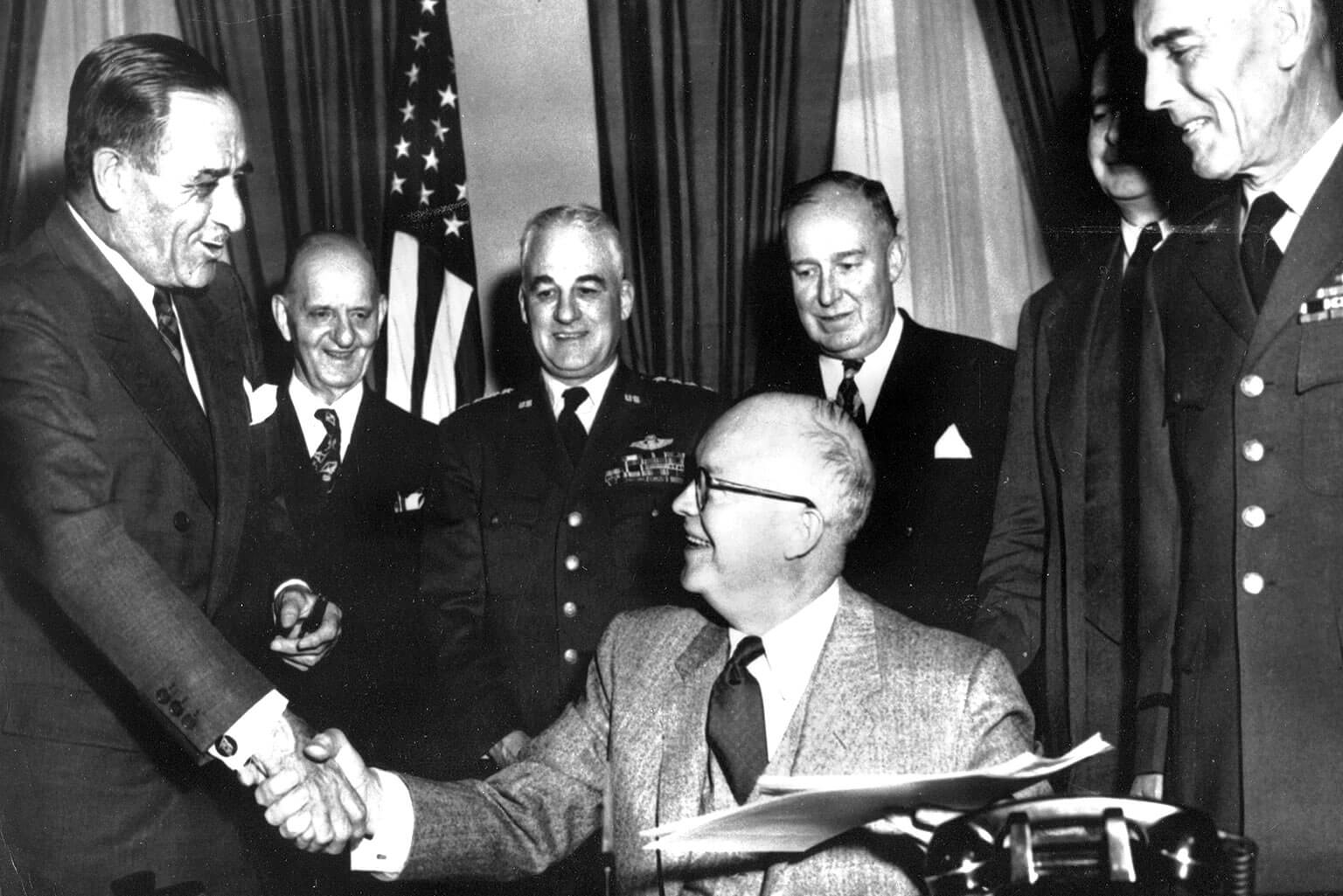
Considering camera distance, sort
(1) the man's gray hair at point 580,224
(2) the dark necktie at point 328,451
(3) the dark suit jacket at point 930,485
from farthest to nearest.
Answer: (2) the dark necktie at point 328,451, (1) the man's gray hair at point 580,224, (3) the dark suit jacket at point 930,485

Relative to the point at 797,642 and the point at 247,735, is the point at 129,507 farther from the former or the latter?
the point at 797,642

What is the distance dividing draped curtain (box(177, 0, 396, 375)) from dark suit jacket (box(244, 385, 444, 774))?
3.24 feet

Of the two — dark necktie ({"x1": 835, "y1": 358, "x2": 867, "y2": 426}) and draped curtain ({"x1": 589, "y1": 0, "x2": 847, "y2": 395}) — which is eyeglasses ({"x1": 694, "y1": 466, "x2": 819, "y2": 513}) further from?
draped curtain ({"x1": 589, "y1": 0, "x2": 847, "y2": 395})

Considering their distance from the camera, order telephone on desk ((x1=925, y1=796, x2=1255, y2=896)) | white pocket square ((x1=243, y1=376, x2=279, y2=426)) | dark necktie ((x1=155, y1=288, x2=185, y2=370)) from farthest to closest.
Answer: white pocket square ((x1=243, y1=376, x2=279, y2=426)) → dark necktie ((x1=155, y1=288, x2=185, y2=370)) → telephone on desk ((x1=925, y1=796, x2=1255, y2=896))

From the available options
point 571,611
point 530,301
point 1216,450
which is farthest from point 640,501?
point 1216,450

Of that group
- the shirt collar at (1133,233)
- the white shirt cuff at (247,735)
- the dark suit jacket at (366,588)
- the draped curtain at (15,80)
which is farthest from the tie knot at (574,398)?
the draped curtain at (15,80)

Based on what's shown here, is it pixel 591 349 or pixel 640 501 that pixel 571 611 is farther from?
pixel 591 349

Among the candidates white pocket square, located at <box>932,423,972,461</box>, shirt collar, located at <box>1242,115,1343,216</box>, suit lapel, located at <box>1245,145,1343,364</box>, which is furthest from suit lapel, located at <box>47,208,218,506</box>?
shirt collar, located at <box>1242,115,1343,216</box>

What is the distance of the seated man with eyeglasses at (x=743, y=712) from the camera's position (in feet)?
7.66

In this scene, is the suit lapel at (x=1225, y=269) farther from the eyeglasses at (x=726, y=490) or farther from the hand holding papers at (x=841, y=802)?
the hand holding papers at (x=841, y=802)

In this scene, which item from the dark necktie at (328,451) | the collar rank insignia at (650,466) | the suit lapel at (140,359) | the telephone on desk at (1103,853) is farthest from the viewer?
the dark necktie at (328,451)

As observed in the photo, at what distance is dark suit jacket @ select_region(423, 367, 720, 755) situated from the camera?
11.7 feet

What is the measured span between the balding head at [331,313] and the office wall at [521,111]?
1.89 ft

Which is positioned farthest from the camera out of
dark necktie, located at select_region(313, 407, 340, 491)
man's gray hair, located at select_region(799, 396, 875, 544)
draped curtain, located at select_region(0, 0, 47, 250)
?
draped curtain, located at select_region(0, 0, 47, 250)
